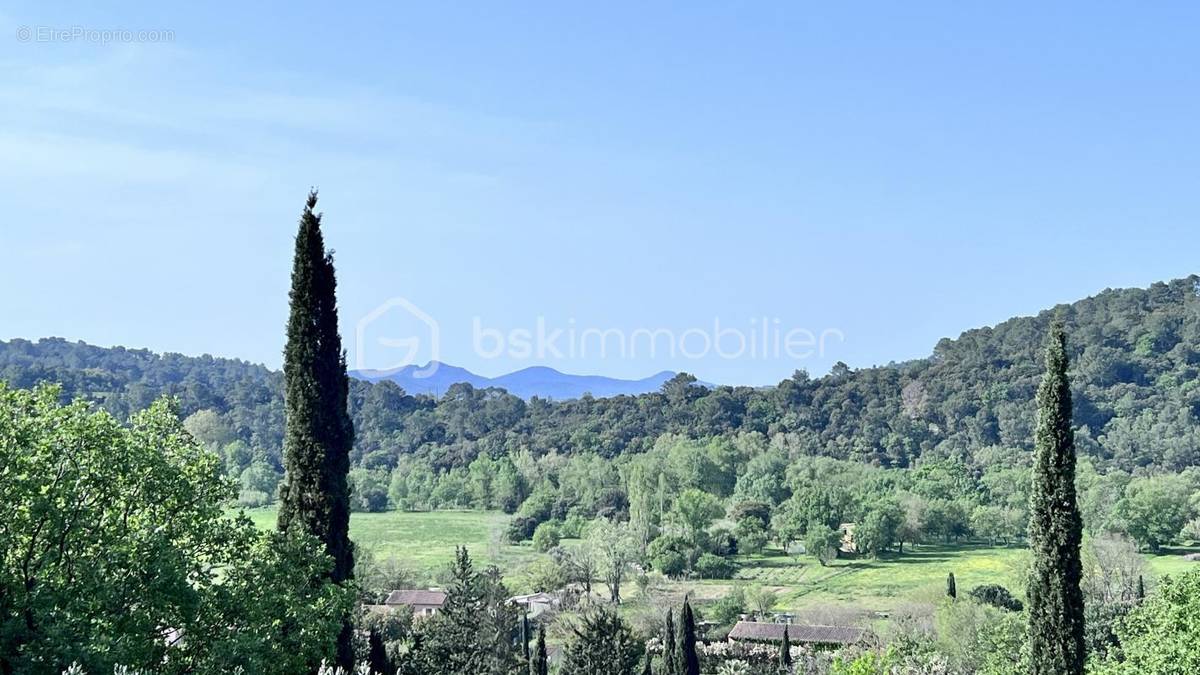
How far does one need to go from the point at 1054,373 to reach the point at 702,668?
24561 millimetres

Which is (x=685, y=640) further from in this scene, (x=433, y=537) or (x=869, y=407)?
(x=869, y=407)

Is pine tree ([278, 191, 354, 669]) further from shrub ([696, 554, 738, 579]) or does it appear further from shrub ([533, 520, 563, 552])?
shrub ([533, 520, 563, 552])

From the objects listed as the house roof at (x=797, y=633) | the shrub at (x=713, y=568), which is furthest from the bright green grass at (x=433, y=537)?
the house roof at (x=797, y=633)

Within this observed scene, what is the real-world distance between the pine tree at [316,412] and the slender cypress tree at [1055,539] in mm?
11240

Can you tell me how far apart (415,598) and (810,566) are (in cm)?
2215

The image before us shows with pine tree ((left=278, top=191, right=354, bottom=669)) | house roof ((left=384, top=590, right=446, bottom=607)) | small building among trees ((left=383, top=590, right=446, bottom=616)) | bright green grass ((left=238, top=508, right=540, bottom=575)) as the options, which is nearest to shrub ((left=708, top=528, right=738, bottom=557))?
bright green grass ((left=238, top=508, right=540, bottom=575))

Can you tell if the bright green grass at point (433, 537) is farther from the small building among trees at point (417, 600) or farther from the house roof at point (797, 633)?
the house roof at point (797, 633)

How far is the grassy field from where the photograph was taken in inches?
2085

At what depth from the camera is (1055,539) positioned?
19.5m

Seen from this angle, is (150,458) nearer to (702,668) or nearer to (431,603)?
(702,668)

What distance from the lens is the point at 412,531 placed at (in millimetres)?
76688

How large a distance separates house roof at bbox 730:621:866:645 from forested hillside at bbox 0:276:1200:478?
45.1 metres

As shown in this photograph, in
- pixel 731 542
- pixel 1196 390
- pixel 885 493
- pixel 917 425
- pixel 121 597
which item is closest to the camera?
pixel 121 597

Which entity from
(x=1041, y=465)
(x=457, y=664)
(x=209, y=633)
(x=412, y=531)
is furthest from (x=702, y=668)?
(x=412, y=531)
